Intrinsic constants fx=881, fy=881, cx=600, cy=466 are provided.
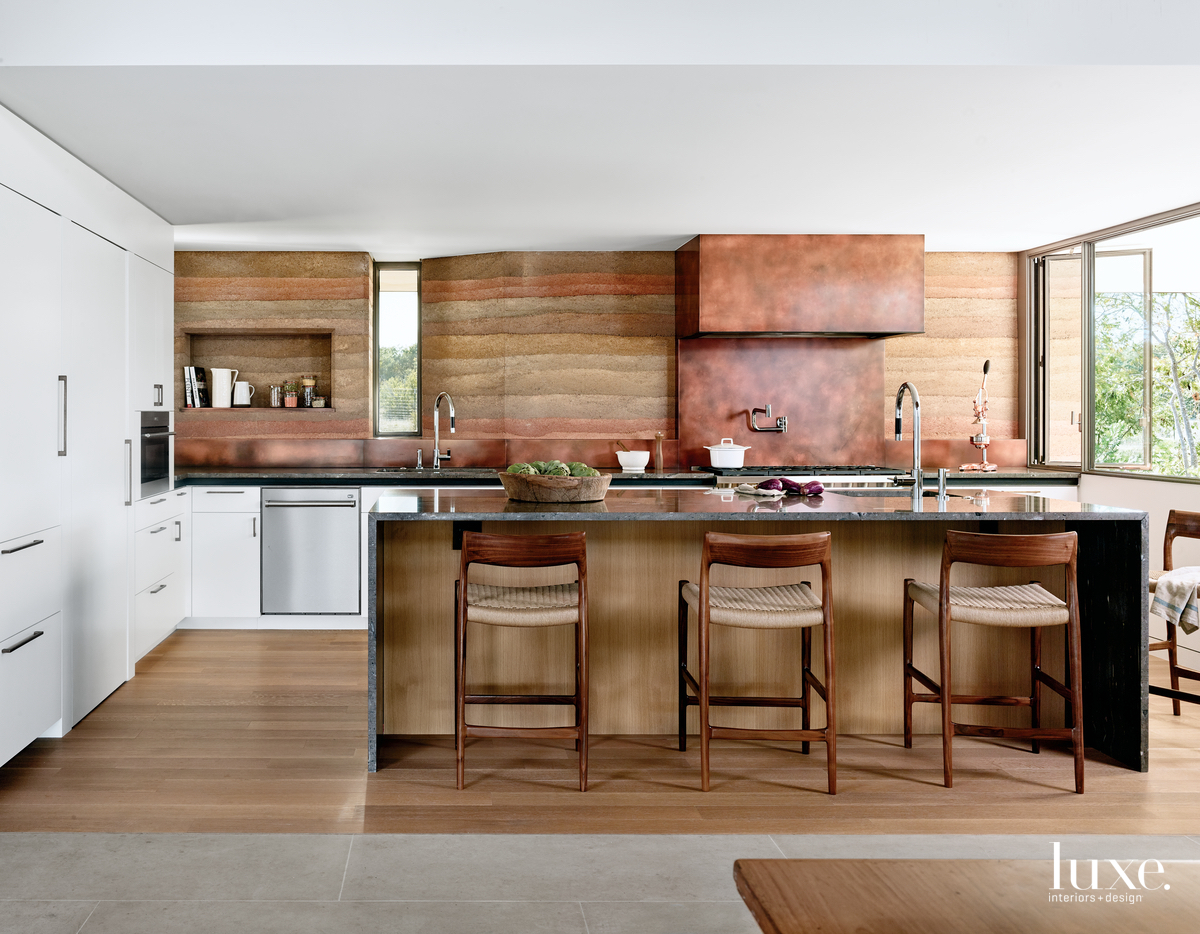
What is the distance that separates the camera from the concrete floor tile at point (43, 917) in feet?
6.81

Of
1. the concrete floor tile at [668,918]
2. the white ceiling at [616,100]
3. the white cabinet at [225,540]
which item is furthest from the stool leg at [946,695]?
the white cabinet at [225,540]

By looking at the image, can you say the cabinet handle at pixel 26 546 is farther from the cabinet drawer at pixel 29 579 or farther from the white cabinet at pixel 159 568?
the white cabinet at pixel 159 568

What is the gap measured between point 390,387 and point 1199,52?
15.7 ft

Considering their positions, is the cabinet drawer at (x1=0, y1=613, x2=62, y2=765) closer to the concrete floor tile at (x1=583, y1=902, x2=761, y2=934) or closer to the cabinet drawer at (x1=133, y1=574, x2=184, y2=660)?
the cabinet drawer at (x1=133, y1=574, x2=184, y2=660)

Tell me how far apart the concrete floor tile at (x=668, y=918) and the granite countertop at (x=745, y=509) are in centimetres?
119

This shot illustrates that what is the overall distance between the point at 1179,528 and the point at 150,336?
4869mm

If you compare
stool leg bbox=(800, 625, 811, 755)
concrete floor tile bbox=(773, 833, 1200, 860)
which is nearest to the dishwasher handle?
stool leg bbox=(800, 625, 811, 755)

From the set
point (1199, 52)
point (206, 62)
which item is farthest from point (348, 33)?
point (1199, 52)

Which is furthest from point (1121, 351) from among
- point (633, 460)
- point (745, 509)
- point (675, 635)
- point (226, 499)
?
point (226, 499)

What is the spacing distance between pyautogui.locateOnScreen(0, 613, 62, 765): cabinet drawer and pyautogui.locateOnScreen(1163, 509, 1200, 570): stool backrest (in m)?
4.53

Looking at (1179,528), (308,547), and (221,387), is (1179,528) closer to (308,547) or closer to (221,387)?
(308,547)

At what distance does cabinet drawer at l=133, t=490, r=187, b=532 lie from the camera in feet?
14.0

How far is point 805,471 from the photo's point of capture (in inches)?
219

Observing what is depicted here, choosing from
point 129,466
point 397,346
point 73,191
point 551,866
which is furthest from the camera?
point 397,346
